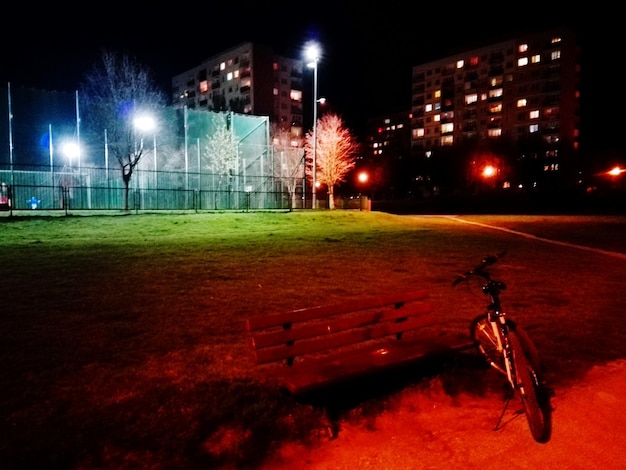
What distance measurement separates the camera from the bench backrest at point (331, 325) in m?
4.41

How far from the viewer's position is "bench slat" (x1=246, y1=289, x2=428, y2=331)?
4414 millimetres

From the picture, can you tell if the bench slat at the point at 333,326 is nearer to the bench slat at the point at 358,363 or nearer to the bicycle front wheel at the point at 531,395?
the bench slat at the point at 358,363

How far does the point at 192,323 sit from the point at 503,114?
110150 millimetres

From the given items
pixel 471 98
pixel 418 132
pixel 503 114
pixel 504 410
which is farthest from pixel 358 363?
pixel 418 132

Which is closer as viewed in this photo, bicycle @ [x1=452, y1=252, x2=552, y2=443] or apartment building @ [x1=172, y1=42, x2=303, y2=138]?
bicycle @ [x1=452, y1=252, x2=552, y2=443]

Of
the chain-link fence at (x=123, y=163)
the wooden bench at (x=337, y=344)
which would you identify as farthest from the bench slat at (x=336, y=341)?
the chain-link fence at (x=123, y=163)

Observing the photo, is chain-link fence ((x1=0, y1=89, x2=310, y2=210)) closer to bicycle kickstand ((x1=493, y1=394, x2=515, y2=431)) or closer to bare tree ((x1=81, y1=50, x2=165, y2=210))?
bare tree ((x1=81, y1=50, x2=165, y2=210))

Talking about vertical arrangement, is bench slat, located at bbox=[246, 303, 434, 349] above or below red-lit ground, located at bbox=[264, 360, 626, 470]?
above

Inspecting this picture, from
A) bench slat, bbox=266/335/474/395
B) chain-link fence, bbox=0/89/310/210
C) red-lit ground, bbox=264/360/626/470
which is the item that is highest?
chain-link fence, bbox=0/89/310/210

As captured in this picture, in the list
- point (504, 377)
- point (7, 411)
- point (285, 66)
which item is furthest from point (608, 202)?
point (285, 66)

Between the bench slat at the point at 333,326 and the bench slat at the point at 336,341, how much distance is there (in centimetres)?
7

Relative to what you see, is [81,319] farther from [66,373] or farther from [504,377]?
[504,377]

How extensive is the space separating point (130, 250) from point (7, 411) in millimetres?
11307

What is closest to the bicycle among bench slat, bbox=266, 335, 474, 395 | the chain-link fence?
bench slat, bbox=266, 335, 474, 395
